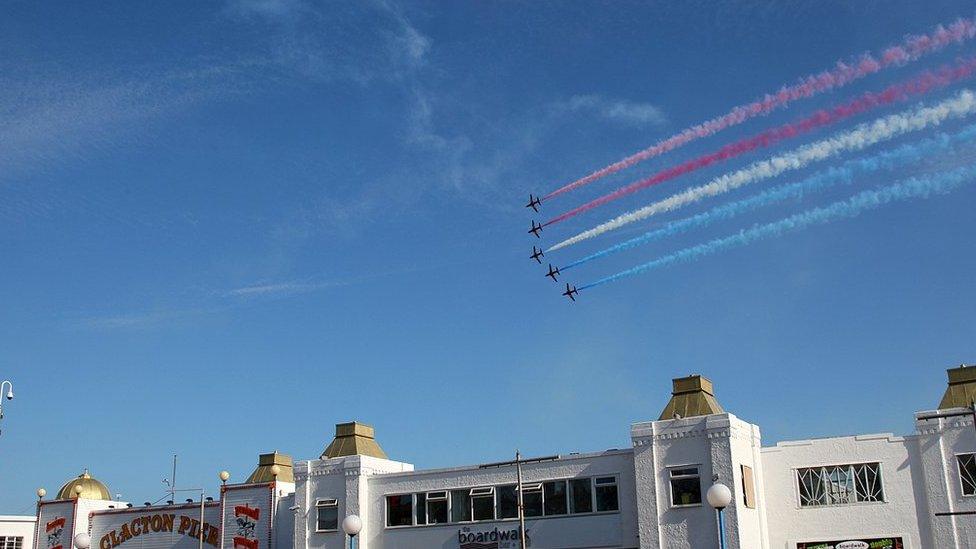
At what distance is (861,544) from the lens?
4409 centimetres

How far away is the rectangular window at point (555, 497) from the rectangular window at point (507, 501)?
1595mm

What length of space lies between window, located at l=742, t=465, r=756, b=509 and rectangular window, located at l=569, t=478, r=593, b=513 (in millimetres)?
6764

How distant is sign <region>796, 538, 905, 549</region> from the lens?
43.7 m

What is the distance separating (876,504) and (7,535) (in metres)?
51.3

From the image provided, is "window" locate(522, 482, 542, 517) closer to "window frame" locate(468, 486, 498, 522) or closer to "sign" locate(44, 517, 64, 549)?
"window frame" locate(468, 486, 498, 522)

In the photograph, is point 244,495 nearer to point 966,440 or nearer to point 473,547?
point 473,547

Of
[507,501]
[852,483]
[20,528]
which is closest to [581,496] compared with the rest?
[507,501]

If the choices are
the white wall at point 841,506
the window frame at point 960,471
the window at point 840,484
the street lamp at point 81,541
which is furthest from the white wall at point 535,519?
the street lamp at point 81,541

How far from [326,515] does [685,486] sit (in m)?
18.8

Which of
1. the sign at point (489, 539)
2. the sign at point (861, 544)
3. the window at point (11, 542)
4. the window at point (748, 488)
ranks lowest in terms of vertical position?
the sign at point (861, 544)

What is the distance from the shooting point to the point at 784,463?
46.5 metres

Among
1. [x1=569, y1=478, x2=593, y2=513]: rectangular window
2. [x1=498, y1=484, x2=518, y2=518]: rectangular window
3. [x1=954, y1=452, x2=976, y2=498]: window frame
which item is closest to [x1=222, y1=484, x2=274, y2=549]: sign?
[x1=498, y1=484, x2=518, y2=518]: rectangular window

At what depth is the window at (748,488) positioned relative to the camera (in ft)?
144

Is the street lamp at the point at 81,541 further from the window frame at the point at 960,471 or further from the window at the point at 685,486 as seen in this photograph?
the window frame at the point at 960,471
